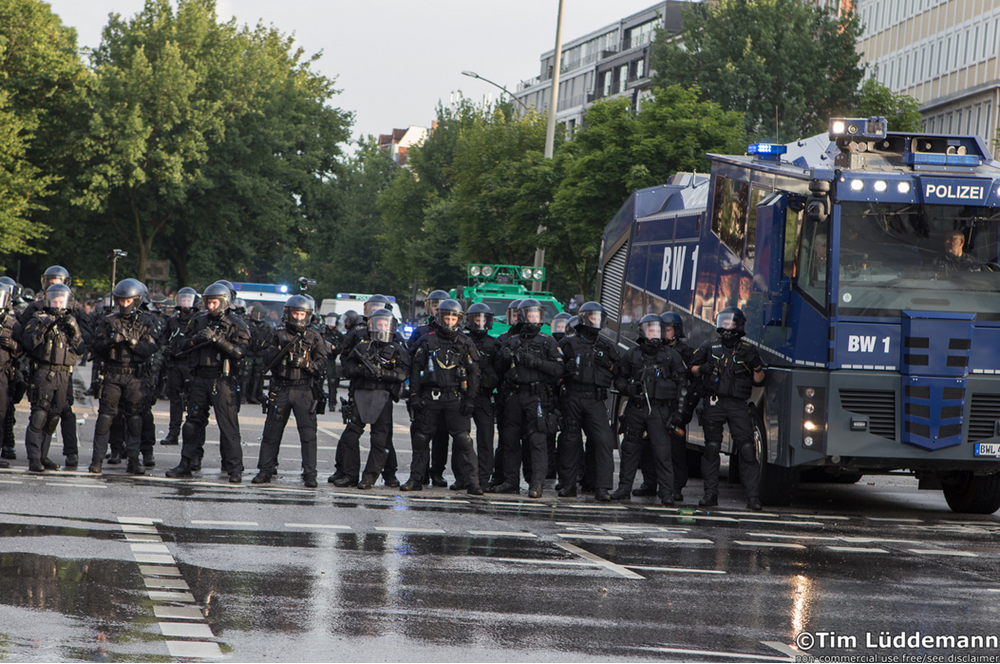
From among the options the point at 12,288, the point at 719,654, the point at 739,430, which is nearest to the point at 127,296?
the point at 12,288

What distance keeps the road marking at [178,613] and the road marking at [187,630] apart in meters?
0.17

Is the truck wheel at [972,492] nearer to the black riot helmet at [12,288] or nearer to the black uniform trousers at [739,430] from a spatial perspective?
the black uniform trousers at [739,430]

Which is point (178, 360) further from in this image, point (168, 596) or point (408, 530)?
point (168, 596)

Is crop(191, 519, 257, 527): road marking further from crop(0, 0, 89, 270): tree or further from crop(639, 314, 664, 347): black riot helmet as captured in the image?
crop(0, 0, 89, 270): tree

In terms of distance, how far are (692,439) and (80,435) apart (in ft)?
27.1

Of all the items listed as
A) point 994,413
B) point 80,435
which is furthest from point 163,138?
point 994,413

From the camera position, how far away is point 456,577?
28.6 ft

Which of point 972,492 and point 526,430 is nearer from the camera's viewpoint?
point 972,492

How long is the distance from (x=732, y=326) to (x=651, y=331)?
2.91 ft

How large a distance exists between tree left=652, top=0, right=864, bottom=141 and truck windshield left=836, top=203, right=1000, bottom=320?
119 feet

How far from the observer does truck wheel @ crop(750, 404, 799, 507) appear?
13.7 m

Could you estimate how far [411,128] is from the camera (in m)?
168

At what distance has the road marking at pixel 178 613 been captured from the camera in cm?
720

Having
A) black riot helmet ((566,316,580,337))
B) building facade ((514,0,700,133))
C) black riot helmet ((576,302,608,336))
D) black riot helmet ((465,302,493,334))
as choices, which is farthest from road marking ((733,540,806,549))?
building facade ((514,0,700,133))
